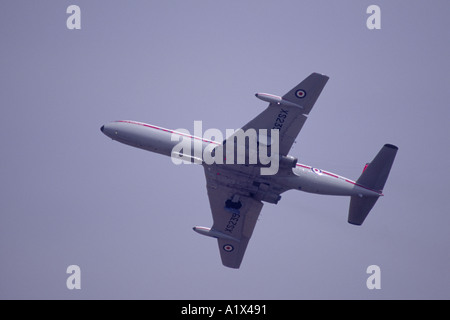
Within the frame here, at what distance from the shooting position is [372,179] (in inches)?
2379

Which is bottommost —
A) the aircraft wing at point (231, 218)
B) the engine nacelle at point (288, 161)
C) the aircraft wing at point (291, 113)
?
the aircraft wing at point (231, 218)

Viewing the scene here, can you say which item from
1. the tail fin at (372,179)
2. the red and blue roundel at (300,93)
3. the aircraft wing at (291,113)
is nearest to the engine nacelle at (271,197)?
the aircraft wing at (291,113)

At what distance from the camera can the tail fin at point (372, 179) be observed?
59750 mm

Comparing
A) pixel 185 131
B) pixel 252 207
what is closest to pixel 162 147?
pixel 185 131

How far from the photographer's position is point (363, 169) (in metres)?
61.6

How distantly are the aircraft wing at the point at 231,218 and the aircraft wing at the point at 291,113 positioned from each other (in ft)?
28.1

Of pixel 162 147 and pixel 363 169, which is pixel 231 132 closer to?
pixel 162 147

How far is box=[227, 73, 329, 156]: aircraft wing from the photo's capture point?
56.0 metres

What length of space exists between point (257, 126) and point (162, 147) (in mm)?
9222

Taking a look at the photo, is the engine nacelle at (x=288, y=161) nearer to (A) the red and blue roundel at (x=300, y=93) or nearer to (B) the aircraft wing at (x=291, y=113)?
(B) the aircraft wing at (x=291, y=113)

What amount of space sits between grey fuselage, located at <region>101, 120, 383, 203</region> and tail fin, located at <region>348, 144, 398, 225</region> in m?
0.57

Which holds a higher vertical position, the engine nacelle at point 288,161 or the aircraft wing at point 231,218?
the engine nacelle at point 288,161

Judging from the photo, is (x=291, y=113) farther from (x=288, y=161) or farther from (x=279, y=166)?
(x=279, y=166)

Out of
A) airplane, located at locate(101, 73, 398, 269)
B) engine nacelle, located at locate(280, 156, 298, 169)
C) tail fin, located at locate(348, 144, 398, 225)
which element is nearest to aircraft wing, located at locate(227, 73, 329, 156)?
airplane, located at locate(101, 73, 398, 269)
